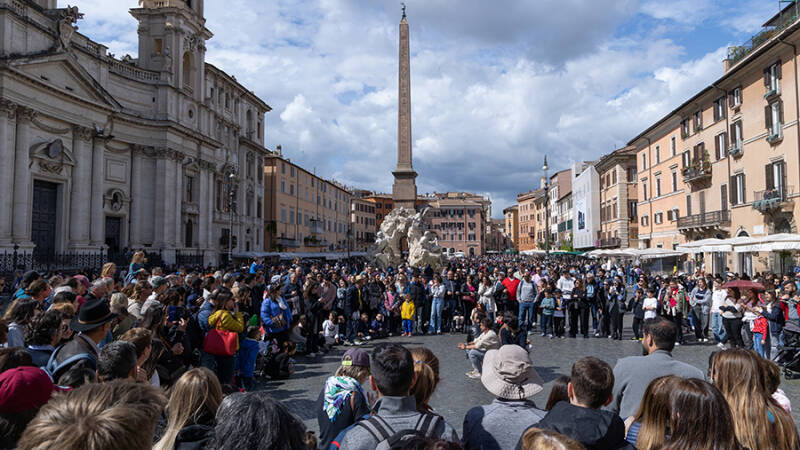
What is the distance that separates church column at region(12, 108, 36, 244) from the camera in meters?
21.8

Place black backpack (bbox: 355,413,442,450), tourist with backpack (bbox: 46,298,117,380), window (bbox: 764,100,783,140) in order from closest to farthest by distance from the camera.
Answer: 1. black backpack (bbox: 355,413,442,450)
2. tourist with backpack (bbox: 46,298,117,380)
3. window (bbox: 764,100,783,140)

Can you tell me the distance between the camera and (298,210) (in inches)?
2103

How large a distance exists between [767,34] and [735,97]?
3119 mm

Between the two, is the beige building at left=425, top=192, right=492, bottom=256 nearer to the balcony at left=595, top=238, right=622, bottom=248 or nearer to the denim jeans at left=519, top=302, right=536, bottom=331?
the balcony at left=595, top=238, right=622, bottom=248

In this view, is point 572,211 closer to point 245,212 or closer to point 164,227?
point 245,212

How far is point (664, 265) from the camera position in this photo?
1160 inches

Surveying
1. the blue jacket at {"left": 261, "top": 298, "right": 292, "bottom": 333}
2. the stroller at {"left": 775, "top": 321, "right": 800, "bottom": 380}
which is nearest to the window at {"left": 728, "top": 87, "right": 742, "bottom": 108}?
the stroller at {"left": 775, "top": 321, "right": 800, "bottom": 380}

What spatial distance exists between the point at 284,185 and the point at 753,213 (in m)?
38.6

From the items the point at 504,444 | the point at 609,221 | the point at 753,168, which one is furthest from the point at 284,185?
the point at 504,444

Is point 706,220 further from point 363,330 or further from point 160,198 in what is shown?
point 160,198

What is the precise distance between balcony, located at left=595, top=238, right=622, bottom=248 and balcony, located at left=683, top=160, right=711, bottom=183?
38.7ft

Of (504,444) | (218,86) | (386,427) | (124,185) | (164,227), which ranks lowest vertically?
(504,444)

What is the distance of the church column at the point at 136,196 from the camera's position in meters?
29.7

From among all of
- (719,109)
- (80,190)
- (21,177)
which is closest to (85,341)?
(21,177)
